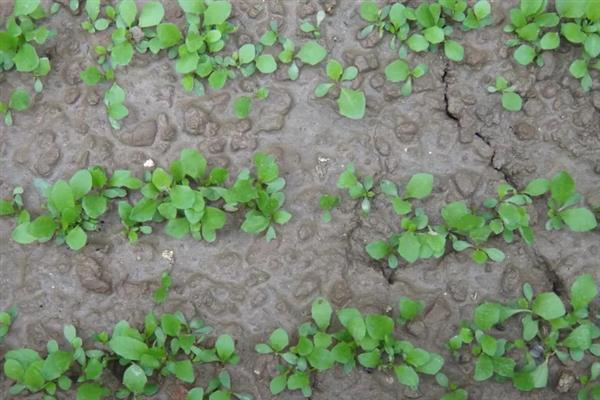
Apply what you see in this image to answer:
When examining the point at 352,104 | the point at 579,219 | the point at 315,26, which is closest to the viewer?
the point at 579,219

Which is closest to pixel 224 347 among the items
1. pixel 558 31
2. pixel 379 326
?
pixel 379 326

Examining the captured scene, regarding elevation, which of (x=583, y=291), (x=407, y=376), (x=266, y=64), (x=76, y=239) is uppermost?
(x=266, y=64)

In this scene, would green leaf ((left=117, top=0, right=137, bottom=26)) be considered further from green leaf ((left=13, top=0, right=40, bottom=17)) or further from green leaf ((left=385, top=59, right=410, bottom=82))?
green leaf ((left=385, top=59, right=410, bottom=82))

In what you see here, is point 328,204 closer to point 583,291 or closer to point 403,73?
point 403,73

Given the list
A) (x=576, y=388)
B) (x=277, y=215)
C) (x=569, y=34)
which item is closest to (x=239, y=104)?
(x=277, y=215)

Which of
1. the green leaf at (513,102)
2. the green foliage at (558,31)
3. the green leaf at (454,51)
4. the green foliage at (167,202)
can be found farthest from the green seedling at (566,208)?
the green foliage at (167,202)

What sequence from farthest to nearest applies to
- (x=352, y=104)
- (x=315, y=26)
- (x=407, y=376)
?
(x=315, y=26) → (x=352, y=104) → (x=407, y=376)
